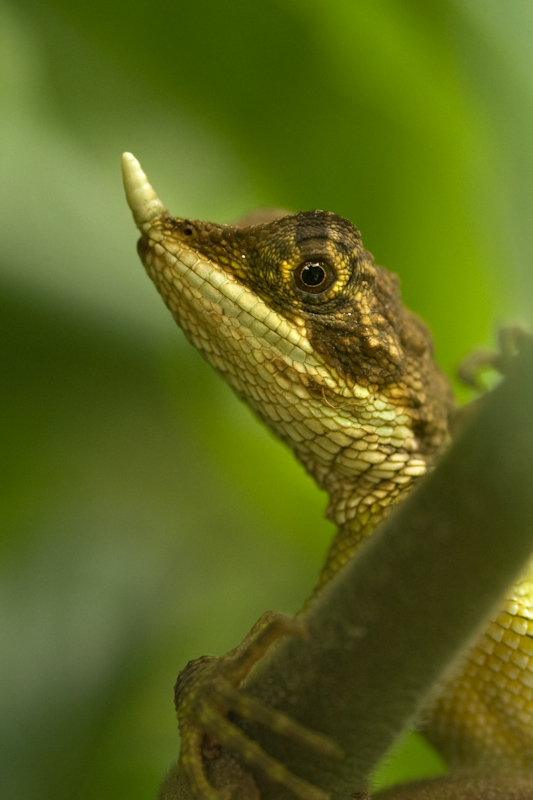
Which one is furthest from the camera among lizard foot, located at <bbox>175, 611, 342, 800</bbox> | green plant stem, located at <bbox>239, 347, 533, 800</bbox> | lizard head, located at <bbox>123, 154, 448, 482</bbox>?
lizard head, located at <bbox>123, 154, 448, 482</bbox>

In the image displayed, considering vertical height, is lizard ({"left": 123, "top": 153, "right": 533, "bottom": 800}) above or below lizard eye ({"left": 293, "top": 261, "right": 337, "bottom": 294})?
below

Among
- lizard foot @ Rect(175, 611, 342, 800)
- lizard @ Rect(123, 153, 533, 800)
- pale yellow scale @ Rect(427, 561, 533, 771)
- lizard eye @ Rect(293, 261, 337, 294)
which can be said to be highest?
lizard eye @ Rect(293, 261, 337, 294)

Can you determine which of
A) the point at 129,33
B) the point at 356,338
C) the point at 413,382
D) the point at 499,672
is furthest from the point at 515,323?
the point at 129,33

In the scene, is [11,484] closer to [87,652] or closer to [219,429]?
[87,652]

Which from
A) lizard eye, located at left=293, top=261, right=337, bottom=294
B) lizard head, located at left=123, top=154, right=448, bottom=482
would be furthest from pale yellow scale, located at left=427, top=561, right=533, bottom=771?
lizard eye, located at left=293, top=261, right=337, bottom=294

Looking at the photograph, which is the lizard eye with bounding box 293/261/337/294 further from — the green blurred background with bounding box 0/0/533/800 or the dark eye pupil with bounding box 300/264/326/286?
the green blurred background with bounding box 0/0/533/800

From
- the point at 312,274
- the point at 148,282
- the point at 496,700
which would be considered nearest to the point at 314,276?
the point at 312,274

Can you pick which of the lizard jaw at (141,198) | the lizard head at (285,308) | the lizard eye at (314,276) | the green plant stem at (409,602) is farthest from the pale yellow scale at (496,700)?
the lizard jaw at (141,198)

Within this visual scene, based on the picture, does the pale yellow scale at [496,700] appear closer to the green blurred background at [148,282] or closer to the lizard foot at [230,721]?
the green blurred background at [148,282]
